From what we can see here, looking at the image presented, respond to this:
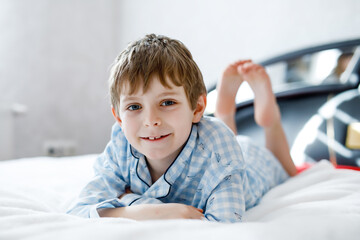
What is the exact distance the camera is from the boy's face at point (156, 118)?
77 cm

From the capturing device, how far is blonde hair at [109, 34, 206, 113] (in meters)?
0.78

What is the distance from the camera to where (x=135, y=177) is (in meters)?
0.92

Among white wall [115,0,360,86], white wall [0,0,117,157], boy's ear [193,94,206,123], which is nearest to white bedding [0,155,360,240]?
boy's ear [193,94,206,123]

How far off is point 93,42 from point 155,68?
2115mm

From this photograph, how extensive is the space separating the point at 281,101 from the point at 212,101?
0.39m

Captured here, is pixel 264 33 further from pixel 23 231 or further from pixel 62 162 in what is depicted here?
pixel 23 231

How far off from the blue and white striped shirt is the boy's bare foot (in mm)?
408

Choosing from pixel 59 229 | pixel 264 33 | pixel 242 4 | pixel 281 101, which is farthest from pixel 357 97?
pixel 59 229

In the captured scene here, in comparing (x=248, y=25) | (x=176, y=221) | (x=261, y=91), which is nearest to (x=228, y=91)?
(x=261, y=91)

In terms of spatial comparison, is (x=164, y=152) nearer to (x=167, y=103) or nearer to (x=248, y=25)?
(x=167, y=103)

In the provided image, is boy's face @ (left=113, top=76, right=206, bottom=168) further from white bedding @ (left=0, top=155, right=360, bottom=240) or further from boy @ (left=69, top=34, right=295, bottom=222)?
white bedding @ (left=0, top=155, right=360, bottom=240)

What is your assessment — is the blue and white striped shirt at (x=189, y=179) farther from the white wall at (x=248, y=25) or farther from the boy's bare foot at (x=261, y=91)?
the white wall at (x=248, y=25)

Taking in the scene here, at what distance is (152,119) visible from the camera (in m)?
0.77

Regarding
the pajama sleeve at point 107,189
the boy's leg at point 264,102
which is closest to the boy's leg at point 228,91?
the boy's leg at point 264,102
